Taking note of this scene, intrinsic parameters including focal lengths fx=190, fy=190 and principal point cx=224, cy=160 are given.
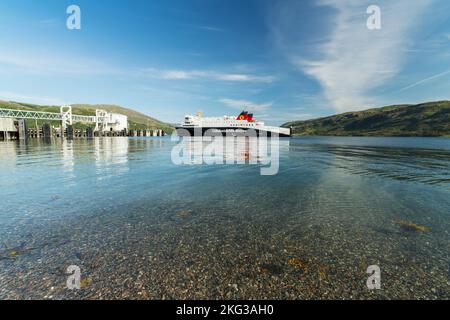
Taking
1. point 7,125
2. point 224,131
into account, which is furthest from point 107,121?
point 224,131

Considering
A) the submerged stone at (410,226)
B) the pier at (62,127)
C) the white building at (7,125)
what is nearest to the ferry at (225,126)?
the pier at (62,127)

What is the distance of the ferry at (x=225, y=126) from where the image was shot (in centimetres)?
12210

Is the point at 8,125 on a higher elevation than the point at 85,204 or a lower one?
higher

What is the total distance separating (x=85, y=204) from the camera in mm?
8477

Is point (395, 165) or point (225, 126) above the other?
point (225, 126)

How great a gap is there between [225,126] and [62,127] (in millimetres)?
89178

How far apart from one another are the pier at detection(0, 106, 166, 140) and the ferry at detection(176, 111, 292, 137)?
156 ft

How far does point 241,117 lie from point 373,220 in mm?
119860

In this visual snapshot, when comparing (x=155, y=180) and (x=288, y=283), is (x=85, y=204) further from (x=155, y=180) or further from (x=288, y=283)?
(x=288, y=283)

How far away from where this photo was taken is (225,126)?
4894 inches

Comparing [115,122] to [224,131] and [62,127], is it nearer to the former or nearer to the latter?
[62,127]

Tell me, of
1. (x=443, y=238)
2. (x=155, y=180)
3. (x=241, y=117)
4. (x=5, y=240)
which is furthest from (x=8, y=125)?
(x=241, y=117)

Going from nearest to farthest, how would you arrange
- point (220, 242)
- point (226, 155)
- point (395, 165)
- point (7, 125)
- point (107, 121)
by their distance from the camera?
1. point (220, 242)
2. point (395, 165)
3. point (226, 155)
4. point (7, 125)
5. point (107, 121)

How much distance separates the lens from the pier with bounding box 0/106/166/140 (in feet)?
208
